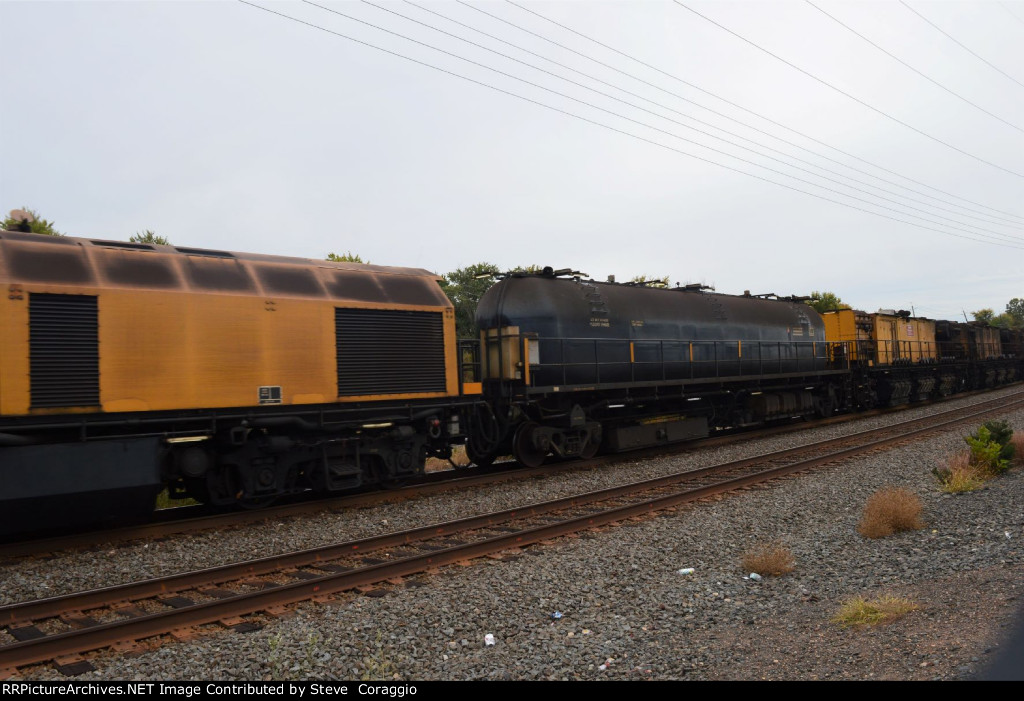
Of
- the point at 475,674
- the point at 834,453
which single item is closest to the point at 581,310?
the point at 834,453

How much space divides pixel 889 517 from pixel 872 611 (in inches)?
140

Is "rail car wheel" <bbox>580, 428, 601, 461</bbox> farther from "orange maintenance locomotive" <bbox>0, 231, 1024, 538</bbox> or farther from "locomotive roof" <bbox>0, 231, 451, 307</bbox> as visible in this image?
"locomotive roof" <bbox>0, 231, 451, 307</bbox>

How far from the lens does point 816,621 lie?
5.63 meters

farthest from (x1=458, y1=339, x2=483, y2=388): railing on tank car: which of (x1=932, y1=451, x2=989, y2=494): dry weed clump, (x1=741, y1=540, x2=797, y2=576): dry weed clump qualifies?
(x1=932, y1=451, x2=989, y2=494): dry weed clump

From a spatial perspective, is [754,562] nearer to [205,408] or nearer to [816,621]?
[816,621]

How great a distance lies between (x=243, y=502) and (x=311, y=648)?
534cm

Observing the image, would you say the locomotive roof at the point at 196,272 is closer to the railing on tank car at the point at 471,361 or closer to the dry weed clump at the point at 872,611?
the railing on tank car at the point at 471,361

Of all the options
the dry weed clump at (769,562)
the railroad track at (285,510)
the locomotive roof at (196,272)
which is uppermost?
the locomotive roof at (196,272)

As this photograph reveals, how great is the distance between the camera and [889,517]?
8539mm

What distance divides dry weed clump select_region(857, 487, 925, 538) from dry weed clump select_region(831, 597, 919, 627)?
3.01 meters

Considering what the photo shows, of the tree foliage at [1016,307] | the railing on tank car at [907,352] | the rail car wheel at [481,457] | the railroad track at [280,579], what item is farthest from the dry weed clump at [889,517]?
the tree foliage at [1016,307]

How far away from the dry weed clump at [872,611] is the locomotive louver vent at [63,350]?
26.5 feet

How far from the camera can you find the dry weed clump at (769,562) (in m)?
7.15

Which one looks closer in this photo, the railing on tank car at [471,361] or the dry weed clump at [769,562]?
the dry weed clump at [769,562]
